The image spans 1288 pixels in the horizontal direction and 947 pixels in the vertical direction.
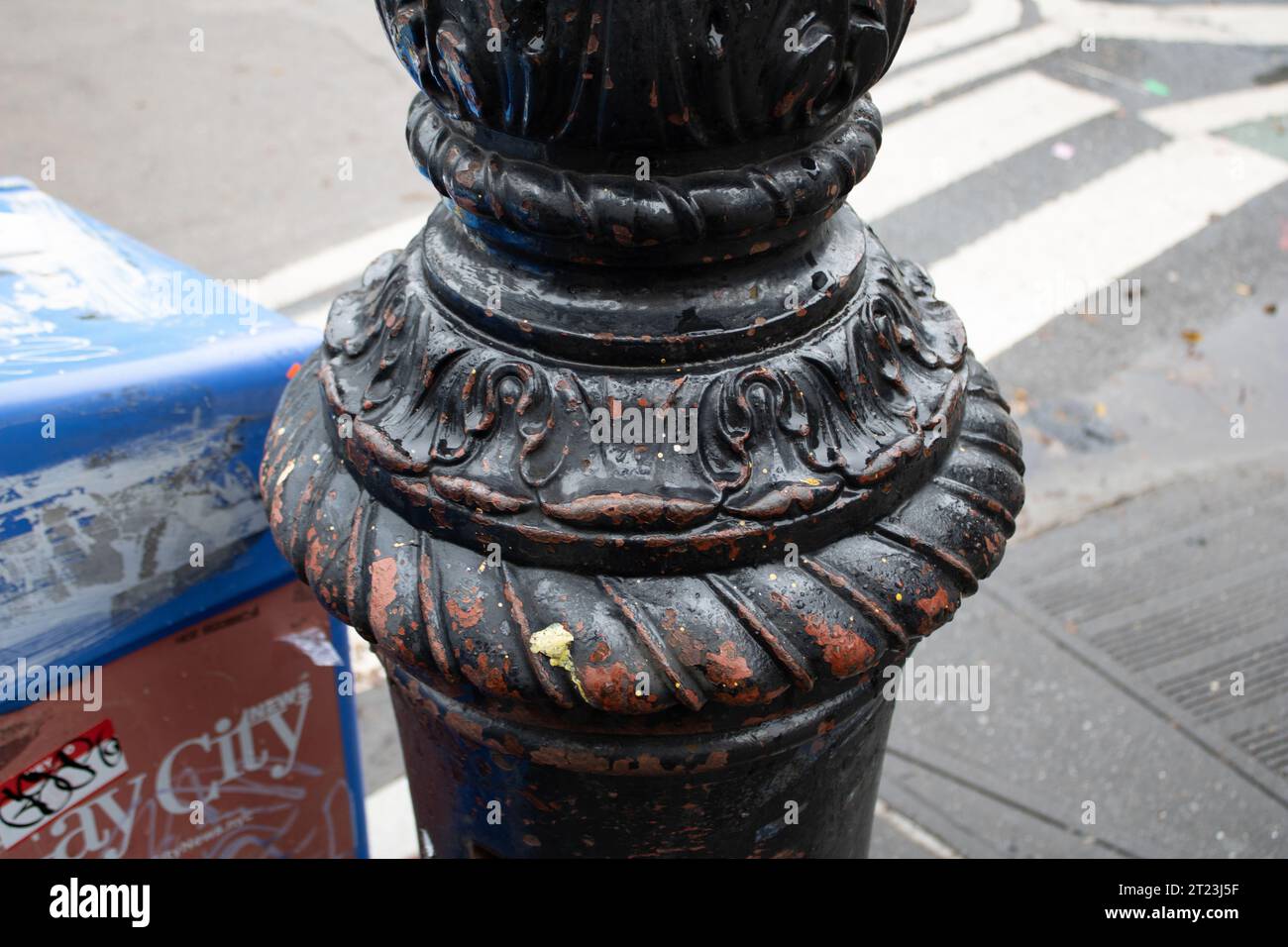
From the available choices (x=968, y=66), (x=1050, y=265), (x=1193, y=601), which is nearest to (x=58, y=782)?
(x=1193, y=601)

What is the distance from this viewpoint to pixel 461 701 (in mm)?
1287

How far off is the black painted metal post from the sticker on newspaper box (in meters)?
0.67

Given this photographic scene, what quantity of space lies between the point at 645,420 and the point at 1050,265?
12.6 feet

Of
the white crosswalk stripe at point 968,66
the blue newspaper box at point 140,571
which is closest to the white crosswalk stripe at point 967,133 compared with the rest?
the white crosswalk stripe at point 968,66

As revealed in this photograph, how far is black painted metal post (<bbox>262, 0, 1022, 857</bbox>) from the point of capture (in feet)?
3.51

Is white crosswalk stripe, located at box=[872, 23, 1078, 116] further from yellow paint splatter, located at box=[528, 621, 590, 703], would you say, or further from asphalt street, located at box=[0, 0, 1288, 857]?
yellow paint splatter, located at box=[528, 621, 590, 703]

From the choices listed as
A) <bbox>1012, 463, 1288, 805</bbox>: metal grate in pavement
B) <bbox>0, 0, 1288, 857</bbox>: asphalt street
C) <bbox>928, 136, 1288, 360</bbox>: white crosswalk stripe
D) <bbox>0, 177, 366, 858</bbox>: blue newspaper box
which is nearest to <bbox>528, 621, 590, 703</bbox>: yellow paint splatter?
<bbox>0, 177, 366, 858</bbox>: blue newspaper box

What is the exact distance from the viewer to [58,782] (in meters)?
1.71

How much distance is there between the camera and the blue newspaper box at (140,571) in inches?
62.1

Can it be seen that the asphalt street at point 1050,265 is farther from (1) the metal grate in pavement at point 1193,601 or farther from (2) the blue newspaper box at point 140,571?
(2) the blue newspaper box at point 140,571

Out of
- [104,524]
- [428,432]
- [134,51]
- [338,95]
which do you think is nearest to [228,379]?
[104,524]

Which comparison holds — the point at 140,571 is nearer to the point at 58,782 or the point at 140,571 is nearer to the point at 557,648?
the point at 58,782

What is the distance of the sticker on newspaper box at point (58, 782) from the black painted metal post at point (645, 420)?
667mm
